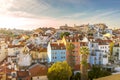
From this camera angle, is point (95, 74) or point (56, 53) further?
point (56, 53)

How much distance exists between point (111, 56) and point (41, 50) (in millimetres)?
9388

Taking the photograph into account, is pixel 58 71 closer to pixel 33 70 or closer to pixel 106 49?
pixel 33 70

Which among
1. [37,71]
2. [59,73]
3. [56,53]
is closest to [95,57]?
[56,53]

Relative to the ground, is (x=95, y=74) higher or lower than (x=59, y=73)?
lower

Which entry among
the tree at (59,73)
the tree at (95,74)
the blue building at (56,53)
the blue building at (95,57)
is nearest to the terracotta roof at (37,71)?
the tree at (59,73)

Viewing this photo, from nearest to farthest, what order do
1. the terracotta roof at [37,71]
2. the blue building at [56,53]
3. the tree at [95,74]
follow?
the terracotta roof at [37,71] → the tree at [95,74] → the blue building at [56,53]

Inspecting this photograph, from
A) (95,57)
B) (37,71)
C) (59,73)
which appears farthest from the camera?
(95,57)

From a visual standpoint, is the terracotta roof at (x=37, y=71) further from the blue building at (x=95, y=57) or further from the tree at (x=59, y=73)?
the blue building at (x=95, y=57)

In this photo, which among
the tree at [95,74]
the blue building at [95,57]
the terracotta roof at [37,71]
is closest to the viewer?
the terracotta roof at [37,71]

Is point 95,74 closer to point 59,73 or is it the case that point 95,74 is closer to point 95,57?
point 59,73

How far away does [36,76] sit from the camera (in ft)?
66.5

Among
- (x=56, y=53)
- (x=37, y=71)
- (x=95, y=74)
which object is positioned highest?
(x=56, y=53)

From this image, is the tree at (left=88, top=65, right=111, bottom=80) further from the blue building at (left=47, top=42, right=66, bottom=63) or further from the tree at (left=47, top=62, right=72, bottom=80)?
the blue building at (left=47, top=42, right=66, bottom=63)

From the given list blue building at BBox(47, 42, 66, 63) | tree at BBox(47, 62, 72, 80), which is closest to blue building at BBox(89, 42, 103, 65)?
blue building at BBox(47, 42, 66, 63)
